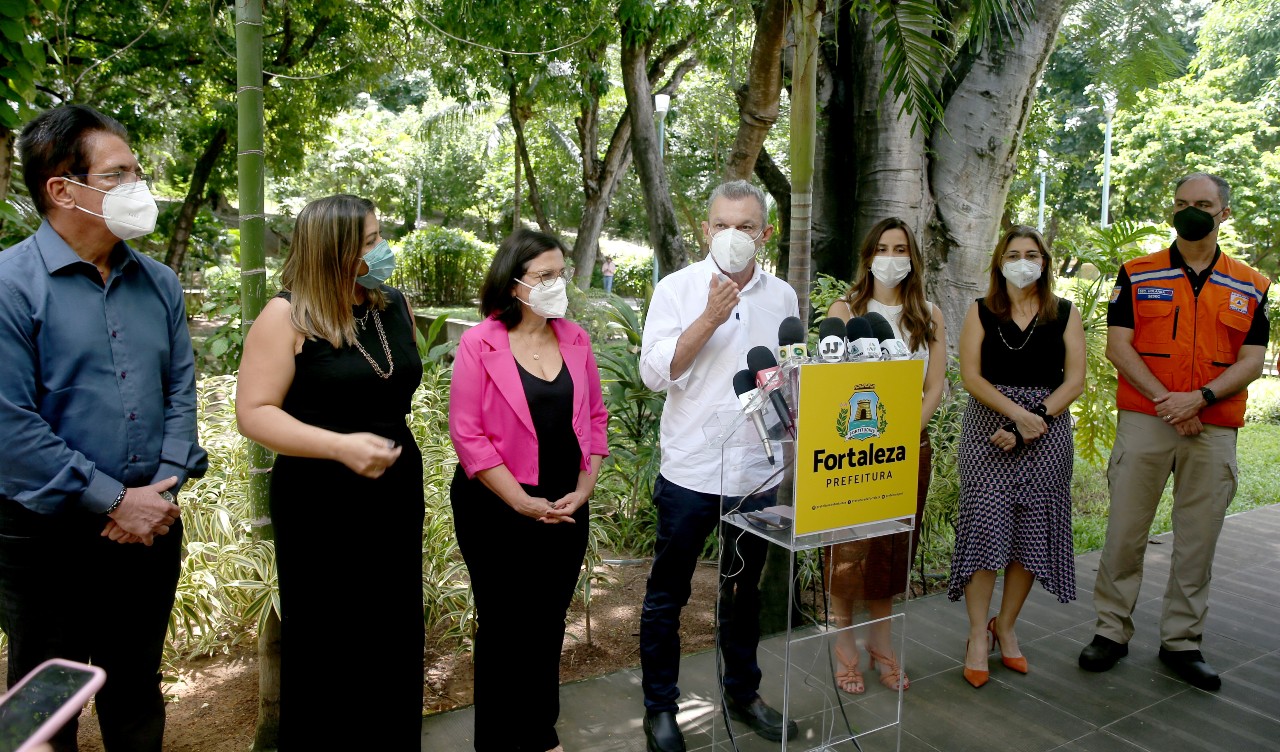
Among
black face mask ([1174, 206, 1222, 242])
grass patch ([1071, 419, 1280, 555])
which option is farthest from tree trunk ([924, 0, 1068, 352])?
black face mask ([1174, 206, 1222, 242])

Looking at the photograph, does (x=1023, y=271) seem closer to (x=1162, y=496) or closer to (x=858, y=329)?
(x=858, y=329)

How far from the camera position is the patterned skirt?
12.9 ft

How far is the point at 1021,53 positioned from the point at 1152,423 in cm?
350

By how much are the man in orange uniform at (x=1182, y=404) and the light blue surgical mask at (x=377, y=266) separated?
10.4ft

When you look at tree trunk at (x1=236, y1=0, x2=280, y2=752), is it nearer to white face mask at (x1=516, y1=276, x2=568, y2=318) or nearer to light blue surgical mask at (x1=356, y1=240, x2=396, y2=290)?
light blue surgical mask at (x1=356, y1=240, x2=396, y2=290)

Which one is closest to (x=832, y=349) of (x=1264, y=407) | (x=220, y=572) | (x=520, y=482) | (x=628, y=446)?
(x=520, y=482)

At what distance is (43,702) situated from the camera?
3.22 feet

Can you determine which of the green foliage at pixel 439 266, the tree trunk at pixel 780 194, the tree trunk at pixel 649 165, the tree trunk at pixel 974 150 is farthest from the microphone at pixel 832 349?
the green foliage at pixel 439 266

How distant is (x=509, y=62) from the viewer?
1062 centimetres

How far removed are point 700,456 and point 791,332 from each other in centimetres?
59

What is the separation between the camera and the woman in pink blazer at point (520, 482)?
2.97 meters

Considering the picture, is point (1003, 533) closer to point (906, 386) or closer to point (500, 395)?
point (906, 386)

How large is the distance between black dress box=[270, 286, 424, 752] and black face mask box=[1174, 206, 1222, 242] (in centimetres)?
330

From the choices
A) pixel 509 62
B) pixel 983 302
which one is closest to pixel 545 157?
pixel 509 62
